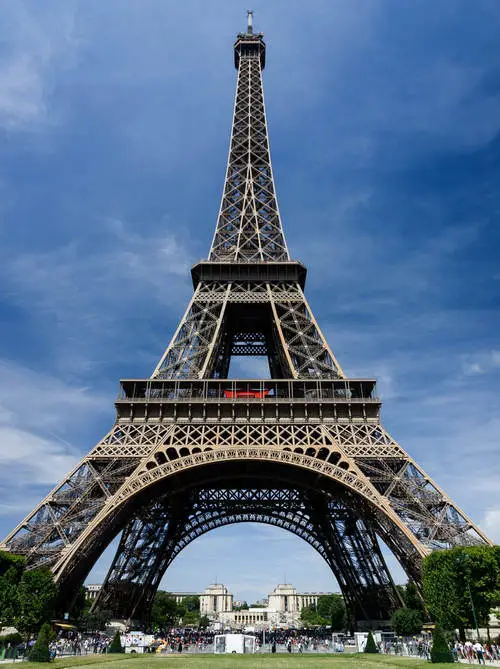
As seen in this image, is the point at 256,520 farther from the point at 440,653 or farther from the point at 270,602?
the point at 270,602

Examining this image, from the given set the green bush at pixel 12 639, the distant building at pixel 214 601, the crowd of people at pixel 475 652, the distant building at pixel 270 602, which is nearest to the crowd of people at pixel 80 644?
the green bush at pixel 12 639

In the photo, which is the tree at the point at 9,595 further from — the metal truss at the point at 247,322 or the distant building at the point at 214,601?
the distant building at the point at 214,601

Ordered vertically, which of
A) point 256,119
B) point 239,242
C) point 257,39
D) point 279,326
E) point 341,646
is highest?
point 257,39

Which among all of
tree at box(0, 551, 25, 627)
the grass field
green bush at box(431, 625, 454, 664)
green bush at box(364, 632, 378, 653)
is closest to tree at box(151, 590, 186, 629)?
green bush at box(364, 632, 378, 653)

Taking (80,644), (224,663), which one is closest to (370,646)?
(224,663)

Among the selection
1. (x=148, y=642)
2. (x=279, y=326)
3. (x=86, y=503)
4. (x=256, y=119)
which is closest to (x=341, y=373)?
(x=279, y=326)

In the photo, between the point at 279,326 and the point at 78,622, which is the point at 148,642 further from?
the point at 279,326

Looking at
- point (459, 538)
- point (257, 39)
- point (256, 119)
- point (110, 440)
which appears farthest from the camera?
point (257, 39)

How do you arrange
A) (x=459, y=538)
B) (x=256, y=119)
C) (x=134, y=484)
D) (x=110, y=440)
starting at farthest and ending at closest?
(x=256, y=119) < (x=110, y=440) < (x=134, y=484) < (x=459, y=538)
